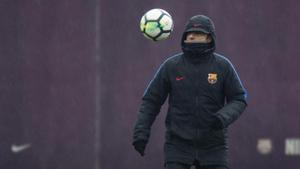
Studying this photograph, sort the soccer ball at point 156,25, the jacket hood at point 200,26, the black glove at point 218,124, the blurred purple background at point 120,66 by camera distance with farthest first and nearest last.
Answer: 1. the blurred purple background at point 120,66
2. the soccer ball at point 156,25
3. the jacket hood at point 200,26
4. the black glove at point 218,124

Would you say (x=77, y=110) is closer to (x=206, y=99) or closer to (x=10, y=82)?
(x=10, y=82)

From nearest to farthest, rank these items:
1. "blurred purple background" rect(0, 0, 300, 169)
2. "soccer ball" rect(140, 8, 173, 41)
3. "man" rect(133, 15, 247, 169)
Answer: "man" rect(133, 15, 247, 169)
"soccer ball" rect(140, 8, 173, 41)
"blurred purple background" rect(0, 0, 300, 169)

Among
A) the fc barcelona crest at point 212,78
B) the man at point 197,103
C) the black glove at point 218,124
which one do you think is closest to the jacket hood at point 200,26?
the man at point 197,103

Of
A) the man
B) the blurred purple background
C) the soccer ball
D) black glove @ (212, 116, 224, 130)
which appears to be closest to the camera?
black glove @ (212, 116, 224, 130)

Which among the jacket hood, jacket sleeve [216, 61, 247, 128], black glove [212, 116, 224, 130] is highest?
the jacket hood

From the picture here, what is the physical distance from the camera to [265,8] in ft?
39.0

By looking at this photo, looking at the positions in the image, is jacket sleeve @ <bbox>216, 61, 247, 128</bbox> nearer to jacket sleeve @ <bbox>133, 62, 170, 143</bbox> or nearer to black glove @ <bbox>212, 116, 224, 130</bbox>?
black glove @ <bbox>212, 116, 224, 130</bbox>

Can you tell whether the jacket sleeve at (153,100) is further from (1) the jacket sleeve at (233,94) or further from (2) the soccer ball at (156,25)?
(2) the soccer ball at (156,25)

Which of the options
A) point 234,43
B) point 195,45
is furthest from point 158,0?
point 195,45

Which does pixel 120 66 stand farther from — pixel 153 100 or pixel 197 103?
pixel 197 103

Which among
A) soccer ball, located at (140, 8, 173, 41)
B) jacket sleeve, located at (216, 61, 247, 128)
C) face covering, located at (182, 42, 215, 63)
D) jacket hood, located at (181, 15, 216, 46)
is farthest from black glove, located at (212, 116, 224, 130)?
soccer ball, located at (140, 8, 173, 41)

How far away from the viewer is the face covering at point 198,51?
23.5 feet

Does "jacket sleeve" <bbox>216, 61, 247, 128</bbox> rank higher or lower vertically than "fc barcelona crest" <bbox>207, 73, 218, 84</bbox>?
lower

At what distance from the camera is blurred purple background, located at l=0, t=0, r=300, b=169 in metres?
11.9
